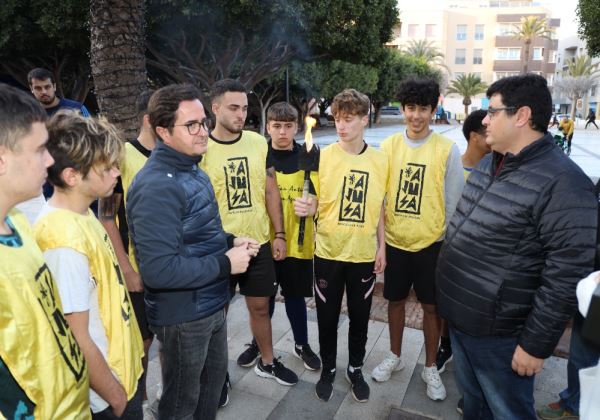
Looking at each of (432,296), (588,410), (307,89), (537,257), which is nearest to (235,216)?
(432,296)

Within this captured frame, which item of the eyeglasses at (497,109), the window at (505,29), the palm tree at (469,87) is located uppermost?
the window at (505,29)

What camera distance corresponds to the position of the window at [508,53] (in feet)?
223

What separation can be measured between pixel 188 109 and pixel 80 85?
66.3 feet

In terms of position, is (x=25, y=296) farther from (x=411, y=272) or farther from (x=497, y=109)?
(x=411, y=272)

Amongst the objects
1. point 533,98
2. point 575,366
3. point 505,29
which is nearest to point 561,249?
point 533,98

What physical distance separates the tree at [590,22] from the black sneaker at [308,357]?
13.5 m

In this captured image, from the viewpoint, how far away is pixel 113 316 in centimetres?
164

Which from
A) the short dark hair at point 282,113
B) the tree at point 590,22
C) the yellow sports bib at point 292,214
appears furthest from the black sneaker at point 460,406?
the tree at point 590,22

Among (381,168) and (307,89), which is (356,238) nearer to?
(381,168)

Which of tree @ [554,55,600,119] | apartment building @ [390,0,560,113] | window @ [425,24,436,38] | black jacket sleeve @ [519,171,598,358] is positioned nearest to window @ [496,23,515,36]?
apartment building @ [390,0,560,113]

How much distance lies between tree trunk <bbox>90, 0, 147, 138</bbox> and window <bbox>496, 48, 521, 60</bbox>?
7636 cm

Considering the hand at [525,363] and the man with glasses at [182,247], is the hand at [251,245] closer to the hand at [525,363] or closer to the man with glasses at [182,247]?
the man with glasses at [182,247]

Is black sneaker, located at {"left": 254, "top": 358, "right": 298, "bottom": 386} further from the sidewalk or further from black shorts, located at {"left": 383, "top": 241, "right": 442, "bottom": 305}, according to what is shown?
black shorts, located at {"left": 383, "top": 241, "right": 442, "bottom": 305}

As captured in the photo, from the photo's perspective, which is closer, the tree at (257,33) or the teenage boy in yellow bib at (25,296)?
the teenage boy in yellow bib at (25,296)
